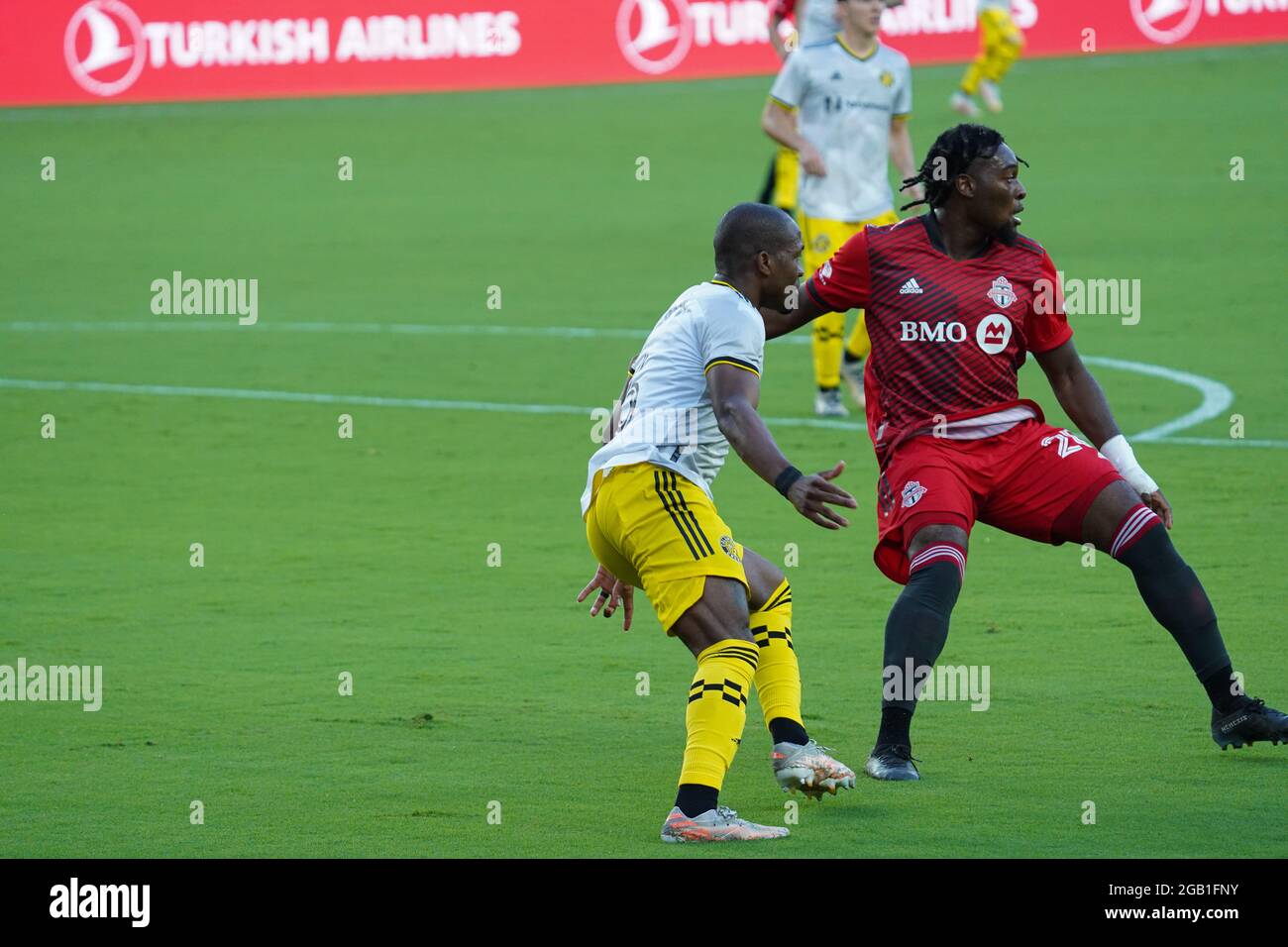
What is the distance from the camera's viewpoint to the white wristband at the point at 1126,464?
25.8 feet

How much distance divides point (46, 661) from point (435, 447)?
5472 mm

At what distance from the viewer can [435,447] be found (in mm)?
14602

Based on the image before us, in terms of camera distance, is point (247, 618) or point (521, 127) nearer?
point (247, 618)

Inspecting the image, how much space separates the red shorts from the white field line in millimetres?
6633

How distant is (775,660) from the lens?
7344 mm

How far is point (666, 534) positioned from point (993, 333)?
1.61 meters

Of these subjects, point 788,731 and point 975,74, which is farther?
point 975,74

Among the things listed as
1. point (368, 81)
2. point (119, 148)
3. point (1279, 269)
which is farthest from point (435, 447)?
point (368, 81)

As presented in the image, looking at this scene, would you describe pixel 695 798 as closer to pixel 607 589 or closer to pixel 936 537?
pixel 607 589

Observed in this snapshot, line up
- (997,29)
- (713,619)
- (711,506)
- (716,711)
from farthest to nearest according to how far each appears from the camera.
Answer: (997,29) → (711,506) → (713,619) → (716,711)

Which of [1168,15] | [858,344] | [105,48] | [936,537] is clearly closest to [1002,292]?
[936,537]

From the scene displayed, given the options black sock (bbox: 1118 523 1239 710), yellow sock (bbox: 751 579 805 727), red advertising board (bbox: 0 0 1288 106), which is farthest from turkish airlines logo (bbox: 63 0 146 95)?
black sock (bbox: 1118 523 1239 710)

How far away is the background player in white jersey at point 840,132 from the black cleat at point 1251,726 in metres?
7.51

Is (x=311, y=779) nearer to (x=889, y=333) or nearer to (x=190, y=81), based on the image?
(x=889, y=333)
